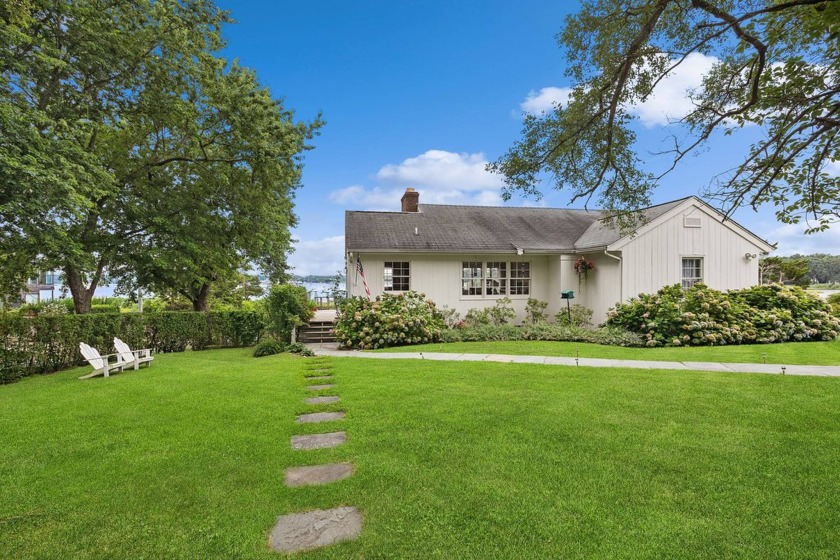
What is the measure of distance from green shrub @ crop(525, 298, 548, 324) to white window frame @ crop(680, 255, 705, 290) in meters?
4.75

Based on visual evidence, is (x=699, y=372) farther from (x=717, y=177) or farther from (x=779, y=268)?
(x=779, y=268)

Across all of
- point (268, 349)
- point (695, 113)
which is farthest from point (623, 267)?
point (268, 349)

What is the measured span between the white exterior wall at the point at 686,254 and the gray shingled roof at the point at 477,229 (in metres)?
0.74

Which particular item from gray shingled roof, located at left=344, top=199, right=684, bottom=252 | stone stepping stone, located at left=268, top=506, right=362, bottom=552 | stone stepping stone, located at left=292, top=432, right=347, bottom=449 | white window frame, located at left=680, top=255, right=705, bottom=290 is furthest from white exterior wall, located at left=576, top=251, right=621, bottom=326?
stone stepping stone, located at left=268, top=506, right=362, bottom=552

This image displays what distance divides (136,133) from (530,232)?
1472 centimetres

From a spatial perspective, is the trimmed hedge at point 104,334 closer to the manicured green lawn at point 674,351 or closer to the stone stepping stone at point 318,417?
the manicured green lawn at point 674,351

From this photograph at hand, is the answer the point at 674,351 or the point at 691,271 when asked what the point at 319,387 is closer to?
the point at 674,351

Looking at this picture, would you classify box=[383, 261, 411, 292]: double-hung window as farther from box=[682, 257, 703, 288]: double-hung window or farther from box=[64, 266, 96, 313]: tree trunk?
box=[682, 257, 703, 288]: double-hung window

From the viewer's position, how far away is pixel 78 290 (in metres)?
13.6

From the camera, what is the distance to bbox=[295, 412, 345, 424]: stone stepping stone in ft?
17.0

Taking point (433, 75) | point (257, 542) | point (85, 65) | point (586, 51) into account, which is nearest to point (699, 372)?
point (586, 51)

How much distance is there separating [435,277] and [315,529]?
12.9 m

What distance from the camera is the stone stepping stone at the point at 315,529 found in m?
2.70

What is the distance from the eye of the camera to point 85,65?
1128cm
